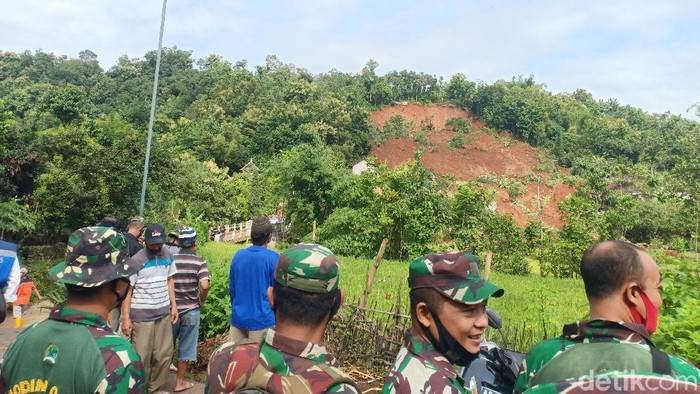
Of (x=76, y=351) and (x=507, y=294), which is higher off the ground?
(x=76, y=351)

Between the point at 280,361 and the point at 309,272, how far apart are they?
0.97ft

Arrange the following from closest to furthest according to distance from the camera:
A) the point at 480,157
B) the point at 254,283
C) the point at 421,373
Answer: the point at 421,373
the point at 254,283
the point at 480,157

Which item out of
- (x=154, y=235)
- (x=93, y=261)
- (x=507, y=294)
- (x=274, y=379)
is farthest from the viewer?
(x=507, y=294)

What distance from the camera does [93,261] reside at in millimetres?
Result: 1960

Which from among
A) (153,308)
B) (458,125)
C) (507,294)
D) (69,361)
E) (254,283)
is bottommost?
(507,294)

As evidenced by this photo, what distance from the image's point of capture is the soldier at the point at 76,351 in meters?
1.70

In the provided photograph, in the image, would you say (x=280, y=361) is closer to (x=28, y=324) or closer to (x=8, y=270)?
(x=8, y=270)

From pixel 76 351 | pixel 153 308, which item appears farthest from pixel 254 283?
pixel 76 351

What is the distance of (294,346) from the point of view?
1.57 meters

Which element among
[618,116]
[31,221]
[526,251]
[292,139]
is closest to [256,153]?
[292,139]

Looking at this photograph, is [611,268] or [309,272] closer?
[309,272]

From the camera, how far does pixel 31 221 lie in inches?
471

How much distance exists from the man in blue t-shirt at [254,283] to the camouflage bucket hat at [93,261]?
1.86 m

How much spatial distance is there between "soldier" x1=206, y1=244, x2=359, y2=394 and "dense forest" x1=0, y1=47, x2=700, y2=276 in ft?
20.3
